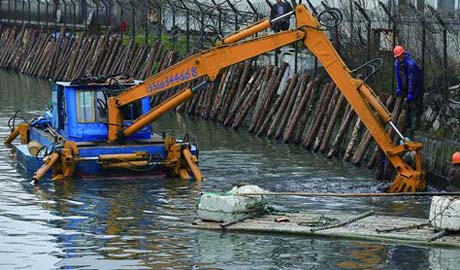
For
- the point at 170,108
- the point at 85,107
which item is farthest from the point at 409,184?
the point at 85,107

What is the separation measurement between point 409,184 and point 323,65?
349 centimetres

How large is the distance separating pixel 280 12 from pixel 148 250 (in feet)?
65.8

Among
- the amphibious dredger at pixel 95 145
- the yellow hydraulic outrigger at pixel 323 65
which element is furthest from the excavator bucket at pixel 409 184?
the amphibious dredger at pixel 95 145

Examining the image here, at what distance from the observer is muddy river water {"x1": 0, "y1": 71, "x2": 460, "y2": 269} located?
66.0ft

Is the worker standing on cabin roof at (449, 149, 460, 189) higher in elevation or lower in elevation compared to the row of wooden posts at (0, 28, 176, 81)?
lower

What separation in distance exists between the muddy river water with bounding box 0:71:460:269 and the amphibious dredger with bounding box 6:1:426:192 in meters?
0.50

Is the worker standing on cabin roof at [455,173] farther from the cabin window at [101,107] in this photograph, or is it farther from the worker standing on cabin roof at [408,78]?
the cabin window at [101,107]

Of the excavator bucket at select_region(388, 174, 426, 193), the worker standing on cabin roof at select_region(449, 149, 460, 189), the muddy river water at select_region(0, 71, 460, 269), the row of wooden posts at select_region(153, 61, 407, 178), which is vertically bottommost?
the muddy river water at select_region(0, 71, 460, 269)

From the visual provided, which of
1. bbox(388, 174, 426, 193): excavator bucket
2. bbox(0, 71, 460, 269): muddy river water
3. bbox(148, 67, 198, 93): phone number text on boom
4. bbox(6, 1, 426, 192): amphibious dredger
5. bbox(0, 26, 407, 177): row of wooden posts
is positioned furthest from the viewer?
bbox(0, 26, 407, 177): row of wooden posts

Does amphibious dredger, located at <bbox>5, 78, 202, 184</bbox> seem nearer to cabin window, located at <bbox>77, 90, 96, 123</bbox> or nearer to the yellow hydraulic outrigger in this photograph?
cabin window, located at <bbox>77, 90, 96, 123</bbox>

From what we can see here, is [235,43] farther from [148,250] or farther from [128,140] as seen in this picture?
[148,250]

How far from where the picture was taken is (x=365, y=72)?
36562 millimetres

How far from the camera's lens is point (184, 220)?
78.9ft

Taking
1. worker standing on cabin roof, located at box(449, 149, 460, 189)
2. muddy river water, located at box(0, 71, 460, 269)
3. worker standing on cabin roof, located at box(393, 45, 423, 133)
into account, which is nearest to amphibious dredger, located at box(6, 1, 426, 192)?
muddy river water, located at box(0, 71, 460, 269)
